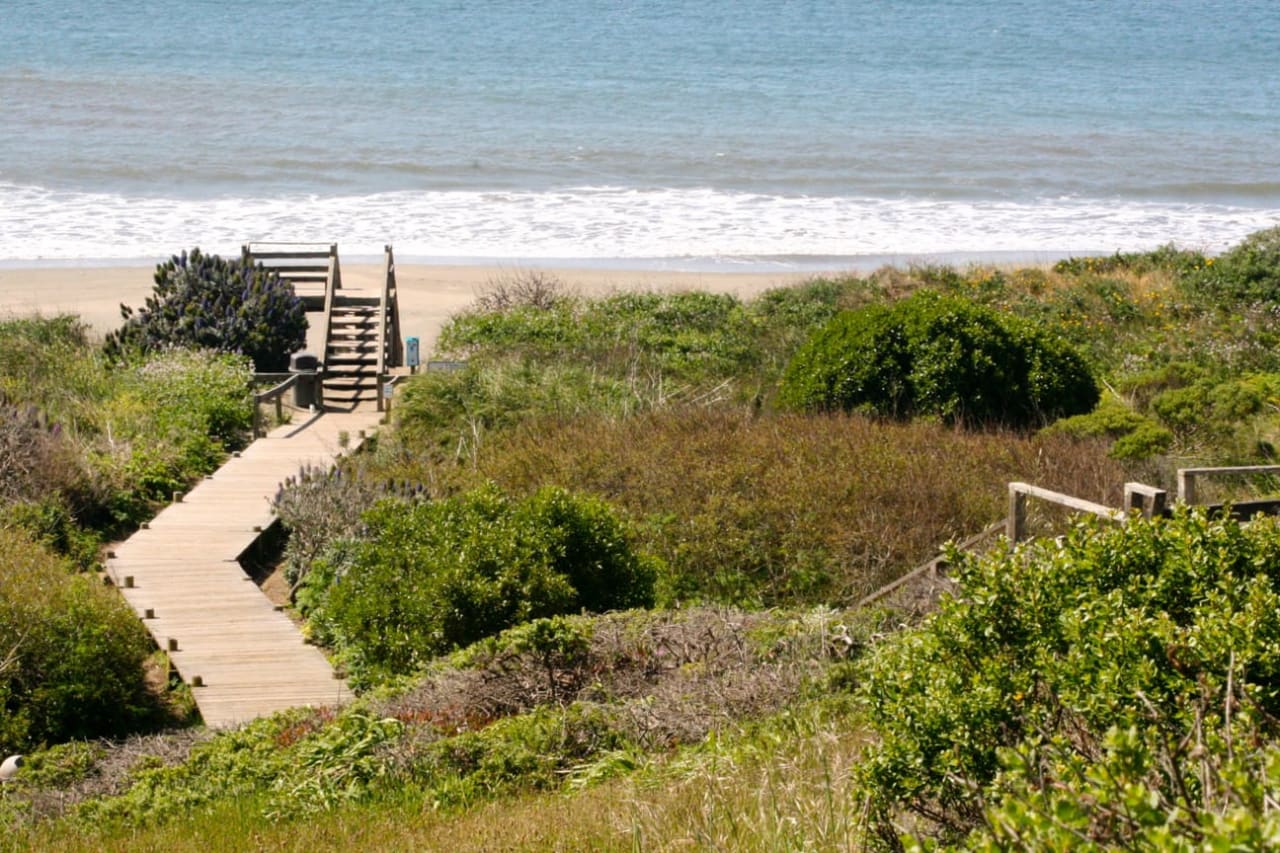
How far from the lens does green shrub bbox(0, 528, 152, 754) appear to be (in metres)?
10.1

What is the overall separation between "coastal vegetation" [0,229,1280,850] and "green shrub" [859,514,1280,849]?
0.05 ft

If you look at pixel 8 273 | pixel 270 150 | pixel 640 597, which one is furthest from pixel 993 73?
pixel 640 597

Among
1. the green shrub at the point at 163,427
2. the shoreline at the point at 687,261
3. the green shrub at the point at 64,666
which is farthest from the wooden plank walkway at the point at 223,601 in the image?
the shoreline at the point at 687,261

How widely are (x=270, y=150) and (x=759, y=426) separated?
42.8 m

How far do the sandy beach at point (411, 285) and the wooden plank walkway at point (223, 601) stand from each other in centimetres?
1316

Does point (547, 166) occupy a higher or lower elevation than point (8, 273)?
higher

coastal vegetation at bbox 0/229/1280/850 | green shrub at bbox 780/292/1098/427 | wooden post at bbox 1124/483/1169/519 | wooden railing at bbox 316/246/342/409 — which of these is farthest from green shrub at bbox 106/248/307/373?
wooden post at bbox 1124/483/1169/519

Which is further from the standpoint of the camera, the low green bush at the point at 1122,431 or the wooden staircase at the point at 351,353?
the wooden staircase at the point at 351,353

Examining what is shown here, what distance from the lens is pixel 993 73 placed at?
264ft

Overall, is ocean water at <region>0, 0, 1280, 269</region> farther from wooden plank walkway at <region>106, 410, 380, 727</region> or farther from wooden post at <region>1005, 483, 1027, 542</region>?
wooden post at <region>1005, 483, 1027, 542</region>

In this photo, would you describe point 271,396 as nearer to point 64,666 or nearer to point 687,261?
point 64,666

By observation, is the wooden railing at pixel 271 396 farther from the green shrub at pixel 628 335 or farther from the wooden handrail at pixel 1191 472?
the wooden handrail at pixel 1191 472

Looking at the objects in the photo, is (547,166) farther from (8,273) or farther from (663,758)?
(663,758)

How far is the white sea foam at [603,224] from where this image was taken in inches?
1613
